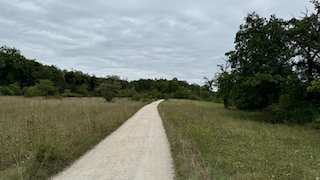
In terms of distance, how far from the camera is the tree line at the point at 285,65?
15.0 meters

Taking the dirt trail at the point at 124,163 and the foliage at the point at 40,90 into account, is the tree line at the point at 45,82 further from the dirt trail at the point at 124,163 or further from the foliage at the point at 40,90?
the dirt trail at the point at 124,163

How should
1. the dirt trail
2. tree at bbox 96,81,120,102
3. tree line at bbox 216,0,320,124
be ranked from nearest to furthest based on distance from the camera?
1. the dirt trail
2. tree line at bbox 216,0,320,124
3. tree at bbox 96,81,120,102

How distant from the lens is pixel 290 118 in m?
15.9

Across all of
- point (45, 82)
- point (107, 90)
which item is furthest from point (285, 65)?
point (45, 82)

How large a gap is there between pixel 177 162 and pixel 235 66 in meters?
19.7

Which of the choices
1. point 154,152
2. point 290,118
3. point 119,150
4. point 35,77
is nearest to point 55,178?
point 119,150

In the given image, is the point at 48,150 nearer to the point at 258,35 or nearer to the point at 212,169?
the point at 212,169

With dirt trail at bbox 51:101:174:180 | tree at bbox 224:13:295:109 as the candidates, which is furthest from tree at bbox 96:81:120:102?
dirt trail at bbox 51:101:174:180

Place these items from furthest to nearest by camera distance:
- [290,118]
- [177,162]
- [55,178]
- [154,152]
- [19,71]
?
[19,71], [290,118], [154,152], [177,162], [55,178]

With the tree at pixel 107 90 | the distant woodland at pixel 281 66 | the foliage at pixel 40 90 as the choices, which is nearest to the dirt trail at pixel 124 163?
the distant woodland at pixel 281 66

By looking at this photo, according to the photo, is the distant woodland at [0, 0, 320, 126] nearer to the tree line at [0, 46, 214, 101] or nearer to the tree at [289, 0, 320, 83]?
the tree at [289, 0, 320, 83]

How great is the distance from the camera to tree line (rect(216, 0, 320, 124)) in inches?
592

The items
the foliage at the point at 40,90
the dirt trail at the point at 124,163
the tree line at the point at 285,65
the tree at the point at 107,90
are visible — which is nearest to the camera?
the dirt trail at the point at 124,163

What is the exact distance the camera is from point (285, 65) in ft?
54.0
